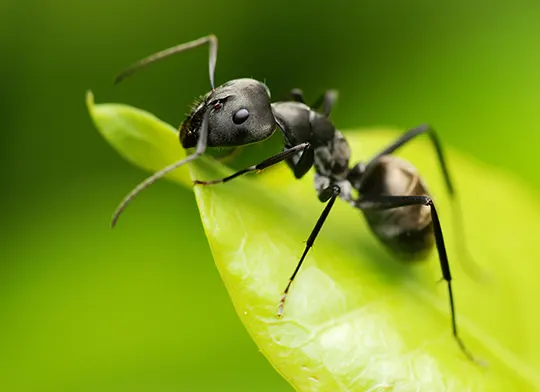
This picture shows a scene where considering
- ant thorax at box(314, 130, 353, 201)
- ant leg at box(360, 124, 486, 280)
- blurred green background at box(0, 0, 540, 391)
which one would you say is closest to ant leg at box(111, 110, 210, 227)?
ant thorax at box(314, 130, 353, 201)

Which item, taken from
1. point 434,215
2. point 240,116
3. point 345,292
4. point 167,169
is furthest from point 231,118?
point 434,215

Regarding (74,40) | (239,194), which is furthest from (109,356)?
(74,40)

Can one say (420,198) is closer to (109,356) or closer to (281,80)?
(109,356)

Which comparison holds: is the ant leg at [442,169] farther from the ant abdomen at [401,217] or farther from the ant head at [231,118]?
the ant head at [231,118]

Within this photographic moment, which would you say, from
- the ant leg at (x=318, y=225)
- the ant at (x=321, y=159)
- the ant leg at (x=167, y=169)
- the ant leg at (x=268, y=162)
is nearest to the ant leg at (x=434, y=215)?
the ant at (x=321, y=159)

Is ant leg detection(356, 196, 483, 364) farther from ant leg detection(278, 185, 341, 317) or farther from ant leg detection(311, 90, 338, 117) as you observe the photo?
ant leg detection(311, 90, 338, 117)

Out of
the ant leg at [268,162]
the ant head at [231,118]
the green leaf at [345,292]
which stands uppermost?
the ant head at [231,118]

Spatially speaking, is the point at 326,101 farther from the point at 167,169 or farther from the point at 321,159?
the point at 167,169
